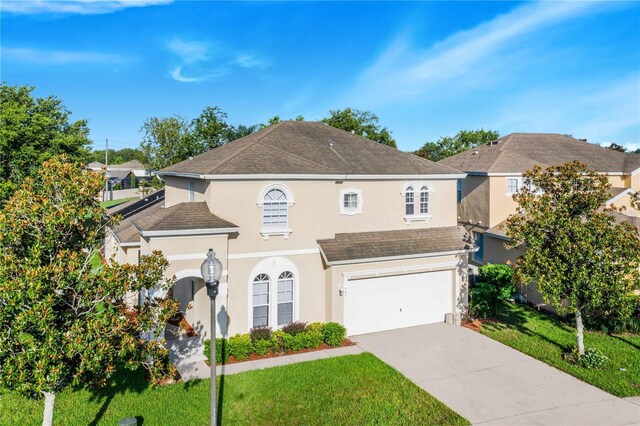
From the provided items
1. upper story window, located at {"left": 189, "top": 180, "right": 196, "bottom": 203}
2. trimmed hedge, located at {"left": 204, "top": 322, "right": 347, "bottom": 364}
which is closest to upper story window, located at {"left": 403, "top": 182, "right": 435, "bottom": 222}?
trimmed hedge, located at {"left": 204, "top": 322, "right": 347, "bottom": 364}

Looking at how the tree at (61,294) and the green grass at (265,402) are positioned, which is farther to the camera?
the green grass at (265,402)

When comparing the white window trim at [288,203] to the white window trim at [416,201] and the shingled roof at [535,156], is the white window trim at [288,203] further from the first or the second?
the shingled roof at [535,156]

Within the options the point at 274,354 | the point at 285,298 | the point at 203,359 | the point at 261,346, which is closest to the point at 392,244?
the point at 285,298

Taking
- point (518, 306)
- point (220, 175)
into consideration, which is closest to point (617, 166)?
point (518, 306)

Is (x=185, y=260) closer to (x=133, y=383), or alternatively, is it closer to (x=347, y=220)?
(x=133, y=383)

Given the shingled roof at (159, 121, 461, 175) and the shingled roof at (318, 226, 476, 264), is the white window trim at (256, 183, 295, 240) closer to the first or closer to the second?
the shingled roof at (159, 121, 461, 175)

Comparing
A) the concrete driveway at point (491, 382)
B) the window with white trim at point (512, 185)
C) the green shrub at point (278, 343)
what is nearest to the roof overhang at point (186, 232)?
the green shrub at point (278, 343)
